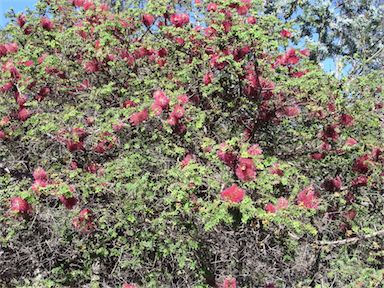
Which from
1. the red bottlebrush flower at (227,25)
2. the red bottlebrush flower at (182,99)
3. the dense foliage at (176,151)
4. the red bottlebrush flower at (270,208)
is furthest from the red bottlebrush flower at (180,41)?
the red bottlebrush flower at (270,208)

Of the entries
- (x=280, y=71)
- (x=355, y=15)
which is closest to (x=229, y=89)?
(x=280, y=71)

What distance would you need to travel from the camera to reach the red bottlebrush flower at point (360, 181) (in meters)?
3.88

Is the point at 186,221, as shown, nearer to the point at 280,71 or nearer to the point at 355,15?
the point at 280,71

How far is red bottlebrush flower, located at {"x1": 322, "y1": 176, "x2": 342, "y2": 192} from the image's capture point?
13.2 ft

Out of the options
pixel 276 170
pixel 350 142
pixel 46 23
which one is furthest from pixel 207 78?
pixel 46 23

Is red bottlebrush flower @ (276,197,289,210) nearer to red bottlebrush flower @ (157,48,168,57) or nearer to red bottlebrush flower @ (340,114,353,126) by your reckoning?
red bottlebrush flower @ (340,114,353,126)

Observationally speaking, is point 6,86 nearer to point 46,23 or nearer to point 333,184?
A: point 46,23

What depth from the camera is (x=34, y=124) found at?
369 cm

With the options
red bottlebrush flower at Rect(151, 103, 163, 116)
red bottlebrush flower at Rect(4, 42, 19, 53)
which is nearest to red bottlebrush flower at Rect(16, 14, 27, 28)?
red bottlebrush flower at Rect(4, 42, 19, 53)

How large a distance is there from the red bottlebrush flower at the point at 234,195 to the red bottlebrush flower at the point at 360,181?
133 cm

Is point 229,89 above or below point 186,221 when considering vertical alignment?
above

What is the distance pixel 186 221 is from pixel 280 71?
52.2 inches

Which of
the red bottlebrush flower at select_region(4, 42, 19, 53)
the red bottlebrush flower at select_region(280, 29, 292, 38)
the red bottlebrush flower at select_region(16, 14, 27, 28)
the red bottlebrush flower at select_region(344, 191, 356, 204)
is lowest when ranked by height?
the red bottlebrush flower at select_region(344, 191, 356, 204)

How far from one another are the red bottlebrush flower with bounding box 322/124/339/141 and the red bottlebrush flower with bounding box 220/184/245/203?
112cm
